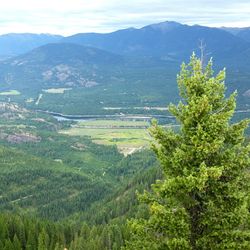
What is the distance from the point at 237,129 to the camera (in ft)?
114

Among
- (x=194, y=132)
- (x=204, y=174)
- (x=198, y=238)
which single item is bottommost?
(x=198, y=238)

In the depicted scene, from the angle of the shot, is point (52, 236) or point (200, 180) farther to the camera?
point (52, 236)

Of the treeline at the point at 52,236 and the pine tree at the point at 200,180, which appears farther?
the treeline at the point at 52,236

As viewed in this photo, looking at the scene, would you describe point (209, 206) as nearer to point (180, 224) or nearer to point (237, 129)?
point (180, 224)

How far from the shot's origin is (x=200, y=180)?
1199 inches

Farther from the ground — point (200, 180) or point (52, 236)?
point (200, 180)

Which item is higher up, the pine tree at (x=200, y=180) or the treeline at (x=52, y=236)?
the pine tree at (x=200, y=180)

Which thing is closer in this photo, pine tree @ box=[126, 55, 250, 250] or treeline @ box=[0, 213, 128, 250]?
pine tree @ box=[126, 55, 250, 250]

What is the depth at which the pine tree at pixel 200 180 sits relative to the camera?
106ft

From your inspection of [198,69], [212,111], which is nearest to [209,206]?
[212,111]

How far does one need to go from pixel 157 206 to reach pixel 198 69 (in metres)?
10.7

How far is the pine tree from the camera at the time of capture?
32188 millimetres

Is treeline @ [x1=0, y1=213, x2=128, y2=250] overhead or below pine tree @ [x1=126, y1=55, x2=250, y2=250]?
below

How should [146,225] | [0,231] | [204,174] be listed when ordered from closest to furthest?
[204,174] → [146,225] → [0,231]
